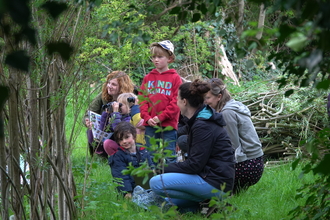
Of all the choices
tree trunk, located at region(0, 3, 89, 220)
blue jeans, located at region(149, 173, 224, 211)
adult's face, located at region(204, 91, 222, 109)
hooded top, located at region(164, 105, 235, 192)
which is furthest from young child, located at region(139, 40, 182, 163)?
tree trunk, located at region(0, 3, 89, 220)

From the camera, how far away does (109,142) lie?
5.58 m

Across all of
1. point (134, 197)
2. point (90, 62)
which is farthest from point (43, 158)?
point (134, 197)

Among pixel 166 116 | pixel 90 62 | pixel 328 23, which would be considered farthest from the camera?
pixel 166 116

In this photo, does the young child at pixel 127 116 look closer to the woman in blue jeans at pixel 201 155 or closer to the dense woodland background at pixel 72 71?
the woman in blue jeans at pixel 201 155

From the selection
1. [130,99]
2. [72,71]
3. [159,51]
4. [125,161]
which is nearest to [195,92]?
[125,161]

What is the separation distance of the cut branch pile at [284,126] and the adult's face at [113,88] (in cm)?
203

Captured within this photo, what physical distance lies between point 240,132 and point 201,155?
108 cm

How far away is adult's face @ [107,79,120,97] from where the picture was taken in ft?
20.0

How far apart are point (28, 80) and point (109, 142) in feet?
9.49

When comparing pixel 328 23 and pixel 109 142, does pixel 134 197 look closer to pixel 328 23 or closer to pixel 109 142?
pixel 109 142

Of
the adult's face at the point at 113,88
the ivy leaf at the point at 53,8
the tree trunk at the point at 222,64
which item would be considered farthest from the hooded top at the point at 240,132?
the tree trunk at the point at 222,64

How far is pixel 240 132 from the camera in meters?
4.99

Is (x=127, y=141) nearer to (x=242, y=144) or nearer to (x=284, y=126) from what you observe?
(x=242, y=144)

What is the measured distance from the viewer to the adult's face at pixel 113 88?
6.11 m
